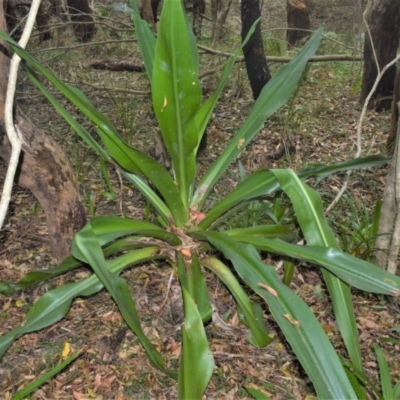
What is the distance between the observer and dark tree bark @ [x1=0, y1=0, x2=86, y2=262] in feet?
5.95

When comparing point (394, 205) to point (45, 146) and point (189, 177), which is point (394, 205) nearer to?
point (189, 177)

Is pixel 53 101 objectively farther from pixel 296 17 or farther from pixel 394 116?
pixel 296 17

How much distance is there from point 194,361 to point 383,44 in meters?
3.47

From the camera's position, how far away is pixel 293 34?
630 cm

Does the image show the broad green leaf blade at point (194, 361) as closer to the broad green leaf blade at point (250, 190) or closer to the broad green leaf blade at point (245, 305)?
the broad green leaf blade at point (245, 305)

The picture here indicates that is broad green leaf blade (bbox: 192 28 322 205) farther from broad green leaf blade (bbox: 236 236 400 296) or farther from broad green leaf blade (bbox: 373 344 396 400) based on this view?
broad green leaf blade (bbox: 373 344 396 400)

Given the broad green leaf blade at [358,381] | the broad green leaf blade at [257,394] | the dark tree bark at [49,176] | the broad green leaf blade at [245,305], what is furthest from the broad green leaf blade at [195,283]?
the dark tree bark at [49,176]

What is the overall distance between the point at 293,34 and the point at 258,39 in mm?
2901

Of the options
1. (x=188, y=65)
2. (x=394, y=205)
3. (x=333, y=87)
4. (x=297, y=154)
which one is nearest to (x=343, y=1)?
(x=333, y=87)

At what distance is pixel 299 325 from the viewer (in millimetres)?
1225

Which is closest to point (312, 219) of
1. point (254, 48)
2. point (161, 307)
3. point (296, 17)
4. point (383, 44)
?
point (161, 307)

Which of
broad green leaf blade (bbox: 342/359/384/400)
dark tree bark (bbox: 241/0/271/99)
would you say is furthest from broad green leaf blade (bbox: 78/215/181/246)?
dark tree bark (bbox: 241/0/271/99)

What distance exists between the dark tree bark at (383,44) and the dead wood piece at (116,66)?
198 cm

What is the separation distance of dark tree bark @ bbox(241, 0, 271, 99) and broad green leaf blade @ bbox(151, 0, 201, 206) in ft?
7.26
